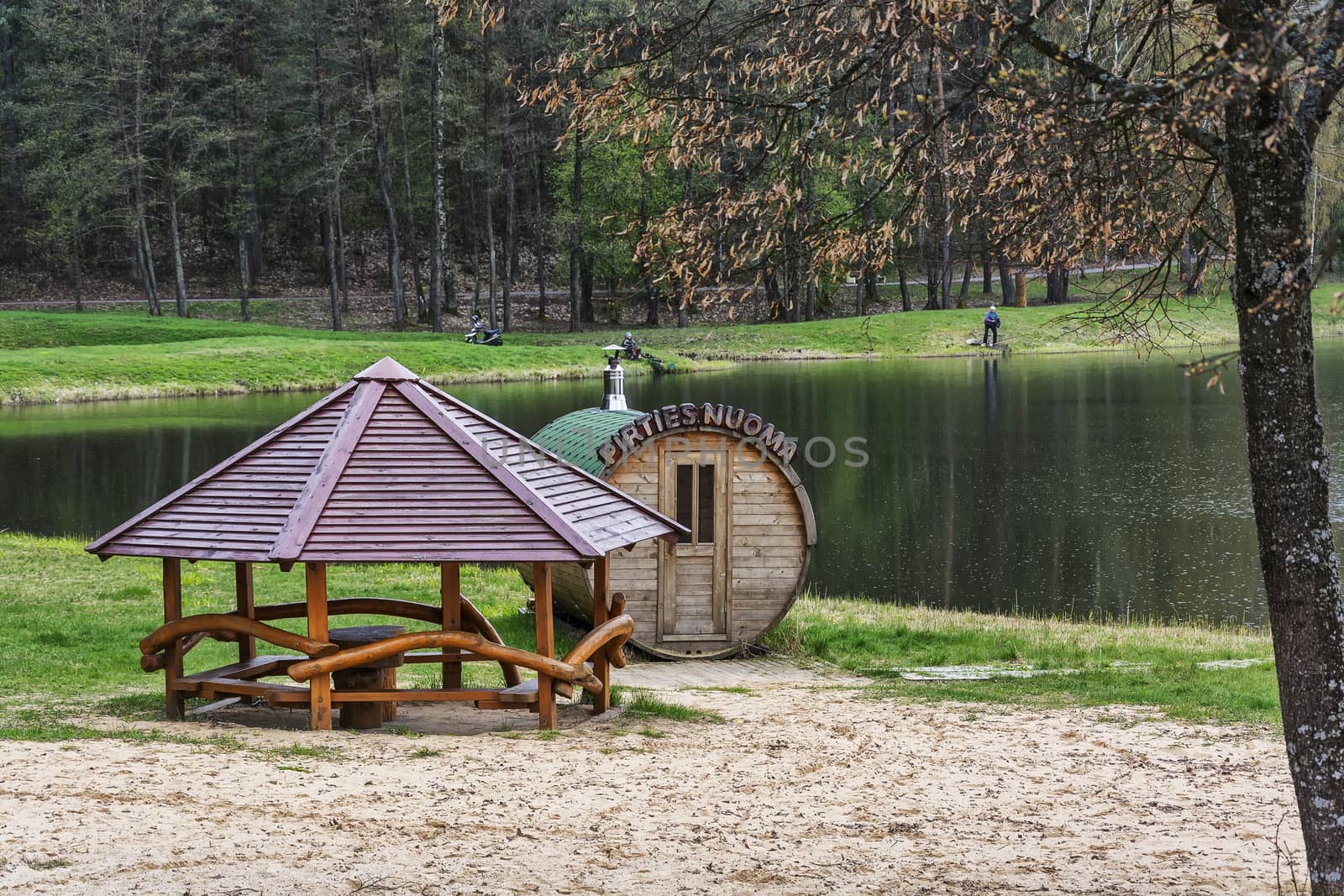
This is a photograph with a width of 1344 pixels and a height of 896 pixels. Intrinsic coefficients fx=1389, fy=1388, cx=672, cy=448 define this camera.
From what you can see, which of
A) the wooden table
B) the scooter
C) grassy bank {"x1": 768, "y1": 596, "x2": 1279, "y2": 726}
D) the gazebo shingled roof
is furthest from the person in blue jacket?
the wooden table

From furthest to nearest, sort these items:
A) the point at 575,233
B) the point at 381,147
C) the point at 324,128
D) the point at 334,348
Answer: the point at 575,233 → the point at 381,147 → the point at 324,128 → the point at 334,348

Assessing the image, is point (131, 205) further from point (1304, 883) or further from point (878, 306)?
point (1304, 883)

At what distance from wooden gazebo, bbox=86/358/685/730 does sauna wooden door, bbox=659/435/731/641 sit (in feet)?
13.1

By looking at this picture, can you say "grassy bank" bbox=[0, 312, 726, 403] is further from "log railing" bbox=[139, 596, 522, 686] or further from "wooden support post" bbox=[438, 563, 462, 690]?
"wooden support post" bbox=[438, 563, 462, 690]

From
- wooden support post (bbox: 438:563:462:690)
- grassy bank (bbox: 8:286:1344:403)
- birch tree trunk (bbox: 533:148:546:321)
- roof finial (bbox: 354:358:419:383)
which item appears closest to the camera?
wooden support post (bbox: 438:563:462:690)

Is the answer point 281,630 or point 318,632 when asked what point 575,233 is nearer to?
point 281,630

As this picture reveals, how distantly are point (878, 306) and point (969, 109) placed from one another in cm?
7035

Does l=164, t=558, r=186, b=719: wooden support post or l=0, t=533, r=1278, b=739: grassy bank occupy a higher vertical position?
l=164, t=558, r=186, b=719: wooden support post

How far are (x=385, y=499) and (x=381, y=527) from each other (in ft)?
0.97

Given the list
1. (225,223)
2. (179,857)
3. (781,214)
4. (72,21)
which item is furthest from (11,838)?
(225,223)

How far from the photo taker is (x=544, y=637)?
1045 cm

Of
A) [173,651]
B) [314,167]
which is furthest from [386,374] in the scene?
[314,167]

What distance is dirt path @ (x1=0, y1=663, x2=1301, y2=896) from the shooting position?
6938mm

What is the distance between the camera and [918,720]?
37.4ft
